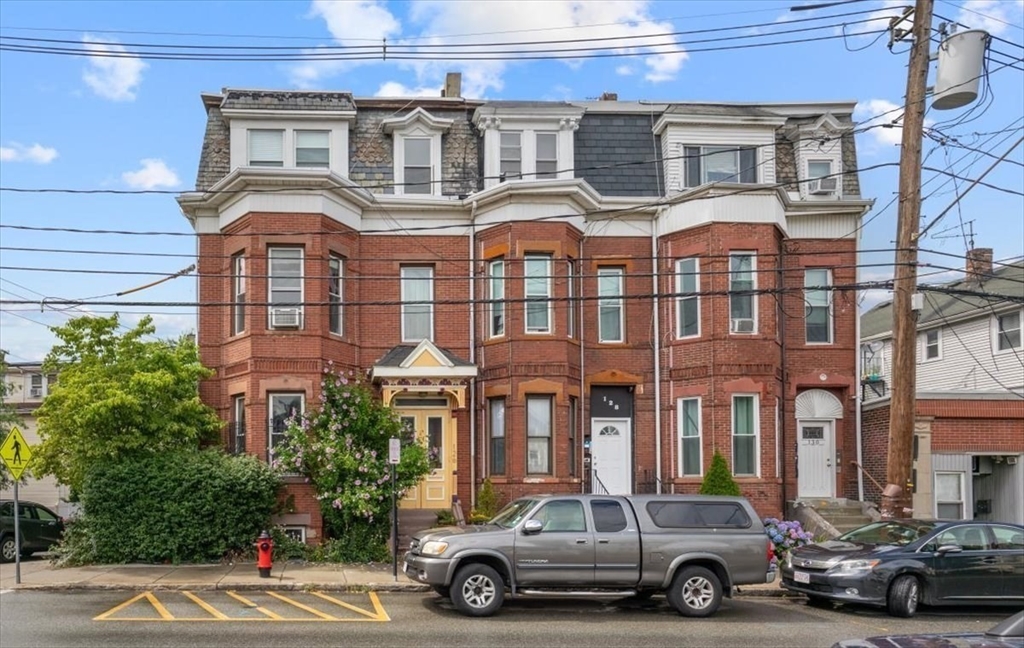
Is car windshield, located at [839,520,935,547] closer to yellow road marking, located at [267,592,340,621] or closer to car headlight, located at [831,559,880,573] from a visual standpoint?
car headlight, located at [831,559,880,573]

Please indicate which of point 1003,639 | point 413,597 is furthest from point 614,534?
point 1003,639

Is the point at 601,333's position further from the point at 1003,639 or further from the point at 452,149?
the point at 1003,639

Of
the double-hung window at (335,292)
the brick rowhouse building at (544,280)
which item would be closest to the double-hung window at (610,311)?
the brick rowhouse building at (544,280)

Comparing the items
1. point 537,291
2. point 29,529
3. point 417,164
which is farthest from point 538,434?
point 29,529

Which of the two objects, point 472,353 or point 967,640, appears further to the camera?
point 472,353

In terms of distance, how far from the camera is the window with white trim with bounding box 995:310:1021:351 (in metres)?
30.6

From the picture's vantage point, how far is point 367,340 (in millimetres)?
23703

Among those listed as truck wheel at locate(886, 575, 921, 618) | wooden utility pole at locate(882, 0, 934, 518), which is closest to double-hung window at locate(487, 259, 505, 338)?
wooden utility pole at locate(882, 0, 934, 518)

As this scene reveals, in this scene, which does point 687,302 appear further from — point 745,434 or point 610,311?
point 745,434

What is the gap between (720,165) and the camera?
2431 cm

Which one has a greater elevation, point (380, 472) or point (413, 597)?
point (380, 472)

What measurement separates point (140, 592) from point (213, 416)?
605cm

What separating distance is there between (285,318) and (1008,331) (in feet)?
72.4

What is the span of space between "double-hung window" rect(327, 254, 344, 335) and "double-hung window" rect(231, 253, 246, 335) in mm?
1873
